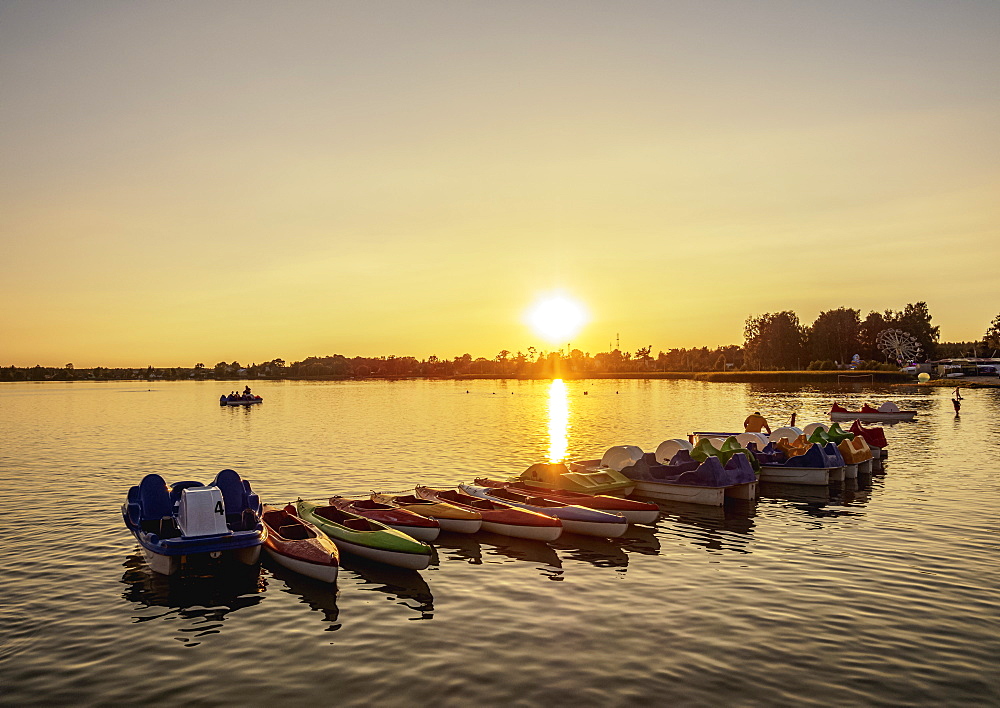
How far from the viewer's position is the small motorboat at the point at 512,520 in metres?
26.5

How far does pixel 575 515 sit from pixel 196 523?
14016mm

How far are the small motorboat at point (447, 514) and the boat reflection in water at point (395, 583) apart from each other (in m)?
4.22

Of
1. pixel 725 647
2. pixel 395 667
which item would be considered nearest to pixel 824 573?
pixel 725 647

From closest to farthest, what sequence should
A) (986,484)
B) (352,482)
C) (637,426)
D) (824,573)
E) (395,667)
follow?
(395,667) < (824,573) < (986,484) < (352,482) < (637,426)

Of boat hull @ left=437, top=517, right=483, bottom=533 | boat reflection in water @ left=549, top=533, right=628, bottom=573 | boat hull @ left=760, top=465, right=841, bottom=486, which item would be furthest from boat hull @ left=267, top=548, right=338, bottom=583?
boat hull @ left=760, top=465, right=841, bottom=486

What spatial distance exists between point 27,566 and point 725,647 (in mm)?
24001

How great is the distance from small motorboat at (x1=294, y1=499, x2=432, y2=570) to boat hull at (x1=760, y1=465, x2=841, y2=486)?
970 inches

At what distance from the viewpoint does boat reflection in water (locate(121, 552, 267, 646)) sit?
19.0 meters

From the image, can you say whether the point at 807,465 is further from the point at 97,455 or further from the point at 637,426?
the point at 97,455

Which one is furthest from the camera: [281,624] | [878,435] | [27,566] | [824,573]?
[878,435]

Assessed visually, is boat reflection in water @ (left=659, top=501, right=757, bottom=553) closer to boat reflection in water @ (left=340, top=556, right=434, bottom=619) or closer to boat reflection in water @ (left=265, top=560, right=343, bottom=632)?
boat reflection in water @ (left=340, top=556, right=434, bottom=619)

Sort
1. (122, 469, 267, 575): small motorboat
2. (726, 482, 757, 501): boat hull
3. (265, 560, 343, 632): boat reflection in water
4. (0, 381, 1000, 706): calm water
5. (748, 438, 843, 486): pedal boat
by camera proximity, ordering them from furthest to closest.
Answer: (748, 438, 843, 486): pedal boat, (726, 482, 757, 501): boat hull, (122, 469, 267, 575): small motorboat, (265, 560, 343, 632): boat reflection in water, (0, 381, 1000, 706): calm water

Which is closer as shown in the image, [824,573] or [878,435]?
[824,573]

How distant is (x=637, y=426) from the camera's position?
88.5 m
